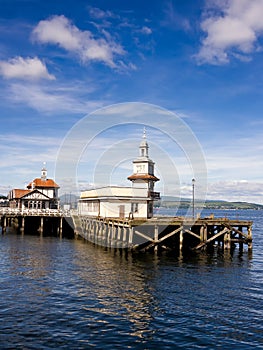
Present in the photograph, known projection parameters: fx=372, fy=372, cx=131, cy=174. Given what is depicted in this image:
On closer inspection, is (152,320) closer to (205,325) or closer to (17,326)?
(205,325)

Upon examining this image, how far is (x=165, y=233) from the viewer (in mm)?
43625

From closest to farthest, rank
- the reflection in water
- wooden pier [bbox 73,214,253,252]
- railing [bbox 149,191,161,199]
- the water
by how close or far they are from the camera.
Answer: the water < the reflection in water < wooden pier [bbox 73,214,253,252] < railing [bbox 149,191,161,199]

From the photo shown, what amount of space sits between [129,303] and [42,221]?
43027mm

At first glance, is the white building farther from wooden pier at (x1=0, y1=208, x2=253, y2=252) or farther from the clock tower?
wooden pier at (x1=0, y1=208, x2=253, y2=252)

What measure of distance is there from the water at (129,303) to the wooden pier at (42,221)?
2480cm

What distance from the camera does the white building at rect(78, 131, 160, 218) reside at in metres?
48.7

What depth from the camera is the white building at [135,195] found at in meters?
48.7

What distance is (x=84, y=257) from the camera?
38.2m

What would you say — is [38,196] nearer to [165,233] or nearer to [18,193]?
[18,193]

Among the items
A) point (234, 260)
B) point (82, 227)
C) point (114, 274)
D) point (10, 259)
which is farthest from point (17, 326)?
point (82, 227)

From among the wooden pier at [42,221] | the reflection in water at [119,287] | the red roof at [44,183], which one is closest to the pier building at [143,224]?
the wooden pier at [42,221]

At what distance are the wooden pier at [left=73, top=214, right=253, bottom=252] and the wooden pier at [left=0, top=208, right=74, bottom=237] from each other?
13595mm

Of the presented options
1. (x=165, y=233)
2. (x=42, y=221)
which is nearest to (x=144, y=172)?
(x=165, y=233)

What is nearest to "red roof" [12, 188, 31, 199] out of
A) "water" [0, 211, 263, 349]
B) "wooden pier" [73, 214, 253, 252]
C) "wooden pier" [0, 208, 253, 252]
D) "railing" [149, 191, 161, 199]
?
"wooden pier" [0, 208, 253, 252]
